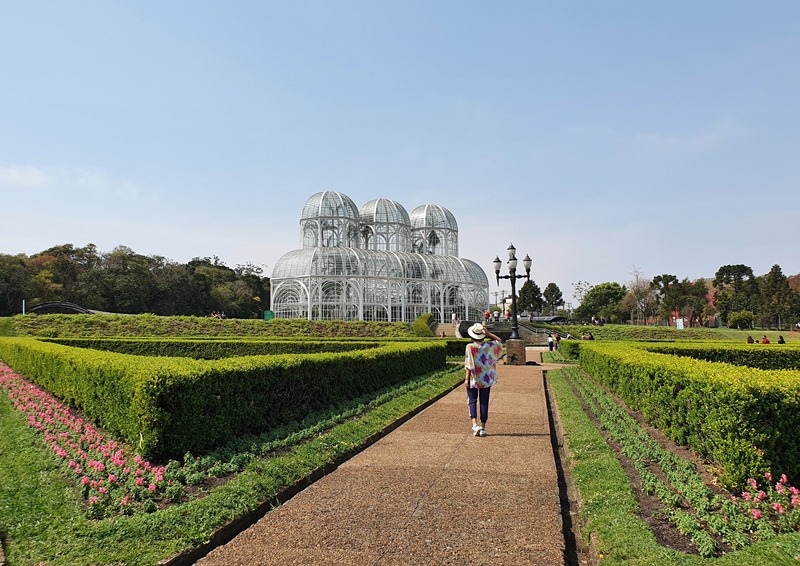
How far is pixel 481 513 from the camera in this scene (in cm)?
441

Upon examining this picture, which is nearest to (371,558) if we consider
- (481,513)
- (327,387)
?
(481,513)

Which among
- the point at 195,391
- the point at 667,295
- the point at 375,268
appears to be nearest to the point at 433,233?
the point at 375,268

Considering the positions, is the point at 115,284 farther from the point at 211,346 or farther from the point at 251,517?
the point at 251,517

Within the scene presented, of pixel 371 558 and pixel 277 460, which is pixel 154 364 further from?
pixel 371 558

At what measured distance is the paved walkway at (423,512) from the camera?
3.67m

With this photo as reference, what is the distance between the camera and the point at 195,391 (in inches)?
250

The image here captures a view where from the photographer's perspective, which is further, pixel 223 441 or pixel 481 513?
pixel 223 441

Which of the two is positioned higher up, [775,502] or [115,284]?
[115,284]

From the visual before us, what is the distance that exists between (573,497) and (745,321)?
188ft

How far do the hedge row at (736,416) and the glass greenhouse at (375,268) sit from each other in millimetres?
37999

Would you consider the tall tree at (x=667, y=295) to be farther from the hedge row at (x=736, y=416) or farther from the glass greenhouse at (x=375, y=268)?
the hedge row at (x=736, y=416)

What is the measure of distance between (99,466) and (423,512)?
3.20m

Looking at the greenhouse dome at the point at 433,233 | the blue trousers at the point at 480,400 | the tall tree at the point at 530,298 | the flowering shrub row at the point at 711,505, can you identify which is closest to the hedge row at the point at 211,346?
the blue trousers at the point at 480,400

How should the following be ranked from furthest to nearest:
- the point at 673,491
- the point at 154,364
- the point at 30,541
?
1. the point at 154,364
2. the point at 673,491
3. the point at 30,541
